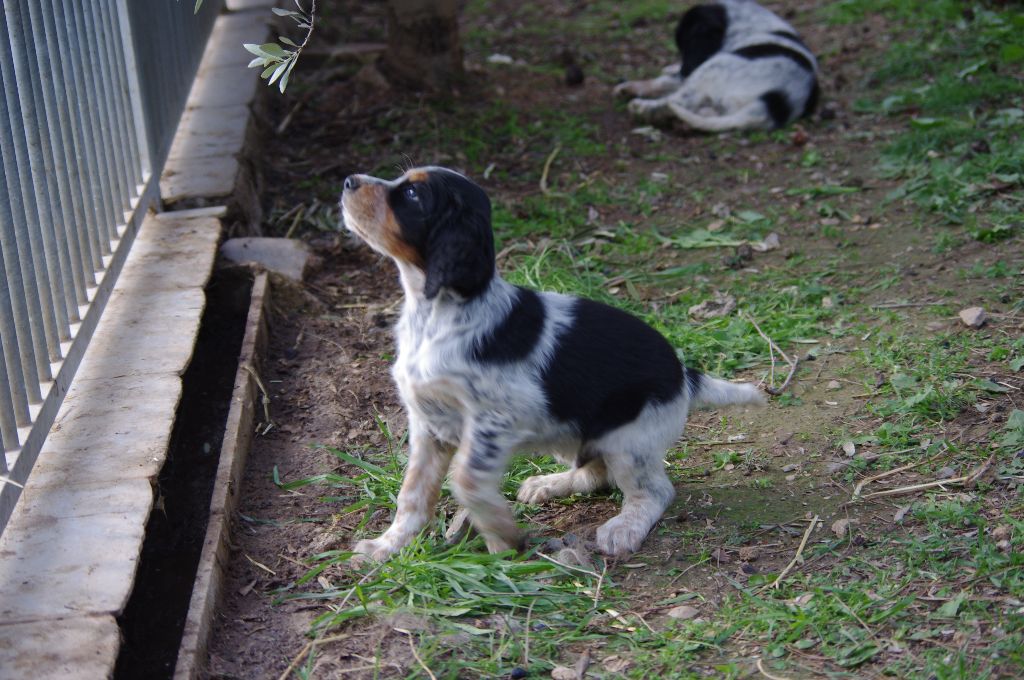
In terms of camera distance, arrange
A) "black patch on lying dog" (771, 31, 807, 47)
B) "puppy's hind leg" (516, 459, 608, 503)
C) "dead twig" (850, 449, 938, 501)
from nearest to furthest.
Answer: "dead twig" (850, 449, 938, 501) < "puppy's hind leg" (516, 459, 608, 503) < "black patch on lying dog" (771, 31, 807, 47)

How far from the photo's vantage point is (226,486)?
13.2ft

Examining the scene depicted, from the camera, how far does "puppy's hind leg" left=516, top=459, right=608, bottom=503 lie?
13.8 ft

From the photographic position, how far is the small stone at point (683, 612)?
3402 millimetres

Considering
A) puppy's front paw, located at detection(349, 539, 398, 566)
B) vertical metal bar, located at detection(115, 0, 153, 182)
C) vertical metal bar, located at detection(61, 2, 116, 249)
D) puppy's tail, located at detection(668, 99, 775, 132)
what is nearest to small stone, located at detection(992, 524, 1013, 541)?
puppy's front paw, located at detection(349, 539, 398, 566)

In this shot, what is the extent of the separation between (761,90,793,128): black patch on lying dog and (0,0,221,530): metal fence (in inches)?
171

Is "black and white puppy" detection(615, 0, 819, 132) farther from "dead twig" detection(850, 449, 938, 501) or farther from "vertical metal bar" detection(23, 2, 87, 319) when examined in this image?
"vertical metal bar" detection(23, 2, 87, 319)

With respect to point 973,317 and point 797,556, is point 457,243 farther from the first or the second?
point 973,317

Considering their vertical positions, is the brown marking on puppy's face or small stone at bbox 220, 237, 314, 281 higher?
the brown marking on puppy's face

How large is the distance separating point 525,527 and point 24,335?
76.5 inches

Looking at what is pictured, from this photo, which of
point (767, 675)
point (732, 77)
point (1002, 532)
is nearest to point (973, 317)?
point (1002, 532)

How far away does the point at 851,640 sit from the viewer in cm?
317

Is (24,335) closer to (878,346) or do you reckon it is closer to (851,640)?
(851,640)

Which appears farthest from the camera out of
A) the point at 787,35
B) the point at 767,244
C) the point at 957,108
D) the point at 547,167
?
the point at 787,35

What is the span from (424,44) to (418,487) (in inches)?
195
